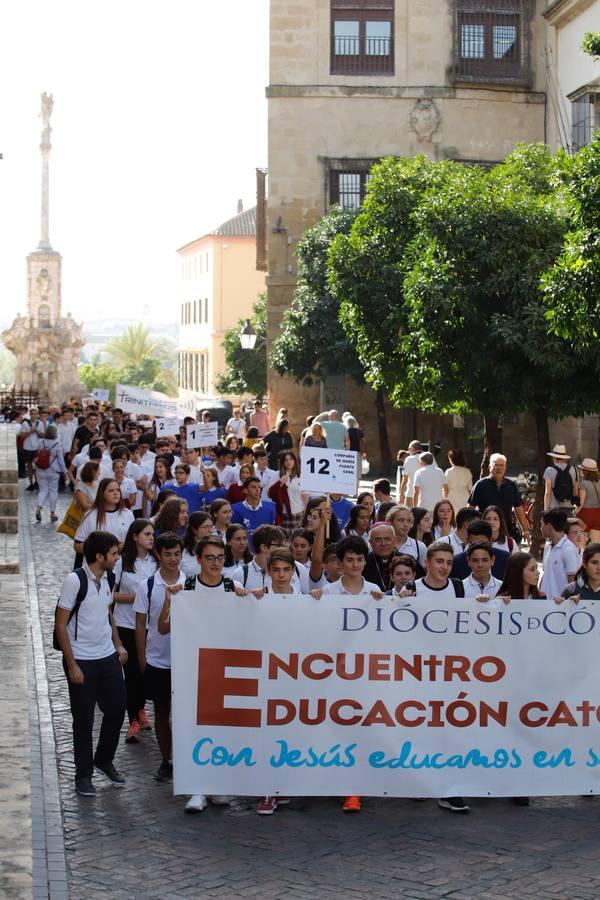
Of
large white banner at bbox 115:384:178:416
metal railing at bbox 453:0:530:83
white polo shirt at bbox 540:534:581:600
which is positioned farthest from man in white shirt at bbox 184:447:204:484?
metal railing at bbox 453:0:530:83

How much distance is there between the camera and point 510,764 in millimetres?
8781

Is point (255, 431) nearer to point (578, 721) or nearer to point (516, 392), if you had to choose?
point (516, 392)

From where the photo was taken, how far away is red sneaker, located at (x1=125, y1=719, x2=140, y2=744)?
10484 millimetres

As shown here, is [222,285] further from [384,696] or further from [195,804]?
[195,804]

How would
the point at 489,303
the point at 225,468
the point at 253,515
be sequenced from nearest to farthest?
the point at 253,515 < the point at 225,468 < the point at 489,303

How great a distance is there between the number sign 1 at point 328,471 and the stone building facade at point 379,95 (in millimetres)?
23154

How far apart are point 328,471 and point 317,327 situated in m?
20.8

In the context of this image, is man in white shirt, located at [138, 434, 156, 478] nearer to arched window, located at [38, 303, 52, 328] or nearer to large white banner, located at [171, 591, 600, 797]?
large white banner, located at [171, 591, 600, 797]

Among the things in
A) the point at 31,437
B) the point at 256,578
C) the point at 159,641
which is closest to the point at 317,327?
the point at 31,437

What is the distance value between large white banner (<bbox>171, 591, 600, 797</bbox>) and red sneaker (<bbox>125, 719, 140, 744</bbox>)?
189cm

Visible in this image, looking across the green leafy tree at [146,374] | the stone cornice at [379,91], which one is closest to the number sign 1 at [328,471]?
the stone cornice at [379,91]

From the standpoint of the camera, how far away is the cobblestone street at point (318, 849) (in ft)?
24.3

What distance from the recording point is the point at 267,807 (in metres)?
8.68

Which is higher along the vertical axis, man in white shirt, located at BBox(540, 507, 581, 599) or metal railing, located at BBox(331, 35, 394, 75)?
metal railing, located at BBox(331, 35, 394, 75)
